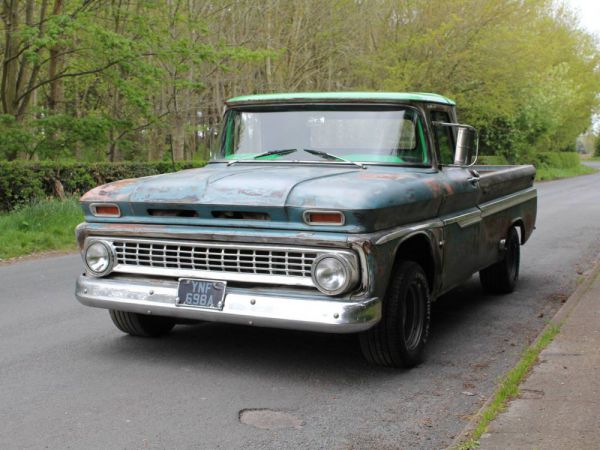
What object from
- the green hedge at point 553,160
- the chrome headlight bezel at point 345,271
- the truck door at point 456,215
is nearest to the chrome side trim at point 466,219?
the truck door at point 456,215

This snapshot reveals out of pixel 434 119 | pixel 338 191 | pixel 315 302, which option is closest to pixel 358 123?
pixel 434 119

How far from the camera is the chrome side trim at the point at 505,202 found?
7090 millimetres

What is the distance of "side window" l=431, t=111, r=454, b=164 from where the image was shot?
6.40 meters

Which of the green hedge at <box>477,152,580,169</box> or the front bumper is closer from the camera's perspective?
the front bumper

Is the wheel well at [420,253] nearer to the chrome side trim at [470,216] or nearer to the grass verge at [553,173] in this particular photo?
the chrome side trim at [470,216]

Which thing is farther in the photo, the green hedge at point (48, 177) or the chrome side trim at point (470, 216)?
the green hedge at point (48, 177)

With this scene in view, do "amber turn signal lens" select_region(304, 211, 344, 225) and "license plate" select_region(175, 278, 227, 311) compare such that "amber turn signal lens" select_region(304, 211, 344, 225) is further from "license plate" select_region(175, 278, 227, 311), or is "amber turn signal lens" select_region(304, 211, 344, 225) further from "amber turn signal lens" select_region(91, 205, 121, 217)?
"amber turn signal lens" select_region(91, 205, 121, 217)

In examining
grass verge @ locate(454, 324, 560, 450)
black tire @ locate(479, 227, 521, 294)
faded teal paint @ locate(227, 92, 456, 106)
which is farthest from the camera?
black tire @ locate(479, 227, 521, 294)

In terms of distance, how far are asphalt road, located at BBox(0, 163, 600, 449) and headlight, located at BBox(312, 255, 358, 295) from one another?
25.9 inches

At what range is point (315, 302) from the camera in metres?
4.80

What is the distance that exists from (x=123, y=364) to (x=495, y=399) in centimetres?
249

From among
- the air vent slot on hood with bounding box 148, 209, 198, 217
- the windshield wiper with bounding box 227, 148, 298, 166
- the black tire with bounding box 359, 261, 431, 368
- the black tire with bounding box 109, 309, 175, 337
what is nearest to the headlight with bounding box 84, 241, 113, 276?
the air vent slot on hood with bounding box 148, 209, 198, 217

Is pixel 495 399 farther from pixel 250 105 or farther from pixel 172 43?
pixel 172 43

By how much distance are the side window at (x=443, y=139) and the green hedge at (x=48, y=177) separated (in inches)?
375
